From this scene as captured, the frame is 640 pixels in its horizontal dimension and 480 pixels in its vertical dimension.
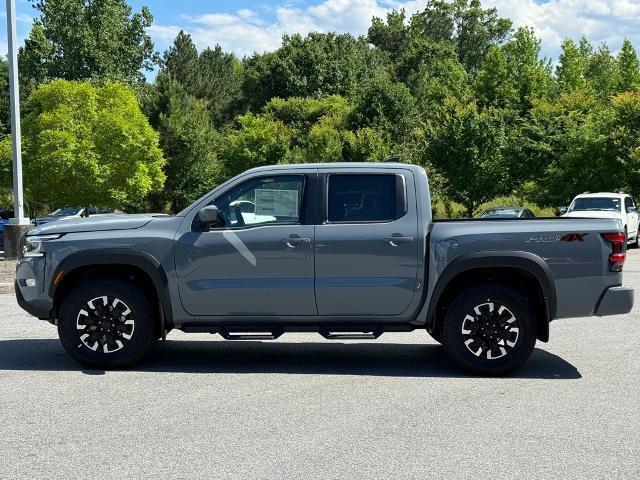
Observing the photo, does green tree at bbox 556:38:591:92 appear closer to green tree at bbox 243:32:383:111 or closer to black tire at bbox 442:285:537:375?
green tree at bbox 243:32:383:111

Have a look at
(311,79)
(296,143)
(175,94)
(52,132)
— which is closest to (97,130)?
(52,132)

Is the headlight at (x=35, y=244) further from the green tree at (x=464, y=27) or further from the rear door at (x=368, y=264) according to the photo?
the green tree at (x=464, y=27)

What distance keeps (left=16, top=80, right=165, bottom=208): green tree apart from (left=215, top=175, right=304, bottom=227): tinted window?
19801 millimetres

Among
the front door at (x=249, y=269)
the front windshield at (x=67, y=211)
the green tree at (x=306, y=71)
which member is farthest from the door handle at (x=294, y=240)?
the green tree at (x=306, y=71)

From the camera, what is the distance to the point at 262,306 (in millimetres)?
7113

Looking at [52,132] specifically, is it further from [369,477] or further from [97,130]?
[369,477]

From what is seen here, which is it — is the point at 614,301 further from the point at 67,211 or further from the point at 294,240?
the point at 67,211

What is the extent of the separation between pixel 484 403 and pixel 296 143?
5150 cm

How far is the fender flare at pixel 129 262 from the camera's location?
7129mm

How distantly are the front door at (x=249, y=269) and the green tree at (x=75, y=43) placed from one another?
5332cm

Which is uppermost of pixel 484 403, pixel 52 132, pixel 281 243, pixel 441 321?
pixel 52 132

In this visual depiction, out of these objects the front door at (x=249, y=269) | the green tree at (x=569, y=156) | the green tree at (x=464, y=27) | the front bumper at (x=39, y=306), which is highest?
the green tree at (x=464, y=27)

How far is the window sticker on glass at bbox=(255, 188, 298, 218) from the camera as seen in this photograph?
23.9 feet

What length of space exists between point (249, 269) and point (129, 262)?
111 cm
